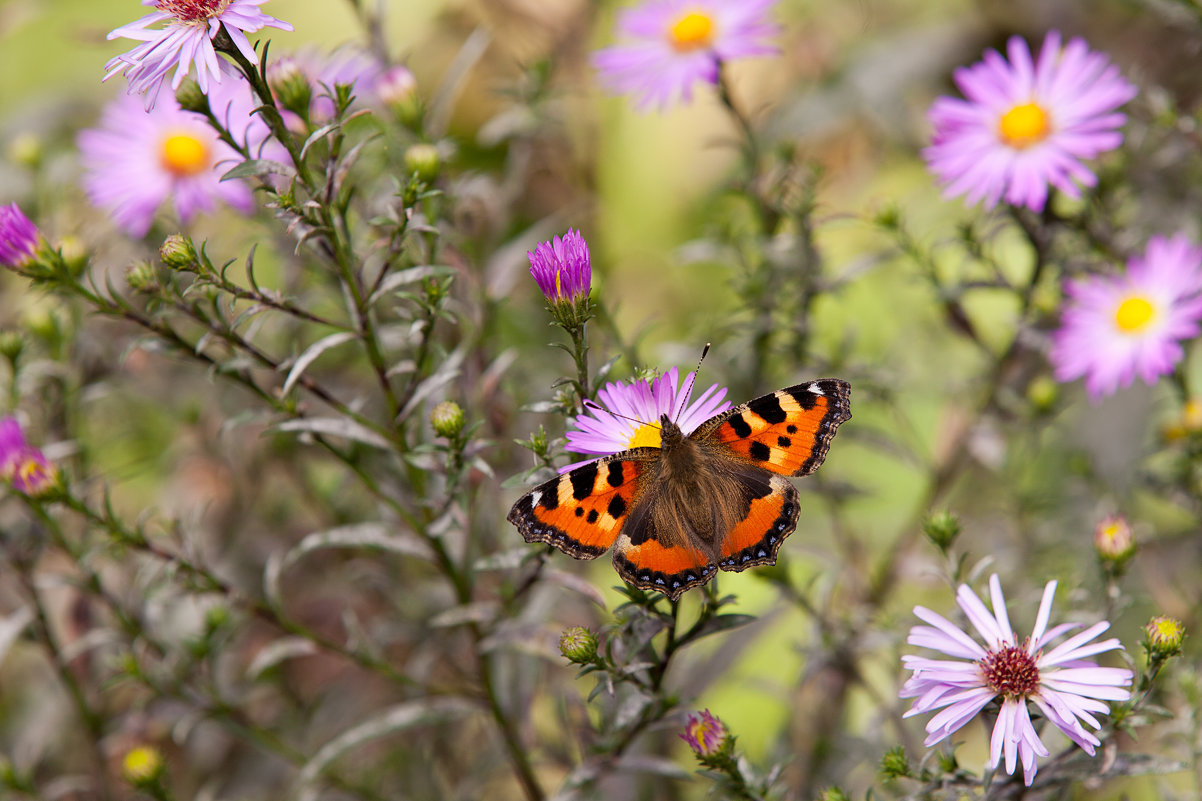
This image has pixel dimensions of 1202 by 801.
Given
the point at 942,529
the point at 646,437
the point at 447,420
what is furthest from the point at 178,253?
the point at 942,529

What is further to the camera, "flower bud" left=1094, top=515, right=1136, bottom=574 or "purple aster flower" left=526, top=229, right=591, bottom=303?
"flower bud" left=1094, top=515, right=1136, bottom=574

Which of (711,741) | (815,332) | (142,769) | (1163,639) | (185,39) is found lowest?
(142,769)

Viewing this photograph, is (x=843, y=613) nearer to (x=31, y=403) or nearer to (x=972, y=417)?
(x=972, y=417)

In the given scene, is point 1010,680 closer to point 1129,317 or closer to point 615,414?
point 615,414

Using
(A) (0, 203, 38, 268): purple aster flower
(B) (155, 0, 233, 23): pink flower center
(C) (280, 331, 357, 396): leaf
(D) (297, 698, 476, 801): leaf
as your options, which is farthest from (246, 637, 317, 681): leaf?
(B) (155, 0, 233, 23): pink flower center

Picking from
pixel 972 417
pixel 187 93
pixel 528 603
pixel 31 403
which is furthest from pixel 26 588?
pixel 972 417

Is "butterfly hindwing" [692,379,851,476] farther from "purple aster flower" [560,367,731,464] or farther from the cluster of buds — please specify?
the cluster of buds
